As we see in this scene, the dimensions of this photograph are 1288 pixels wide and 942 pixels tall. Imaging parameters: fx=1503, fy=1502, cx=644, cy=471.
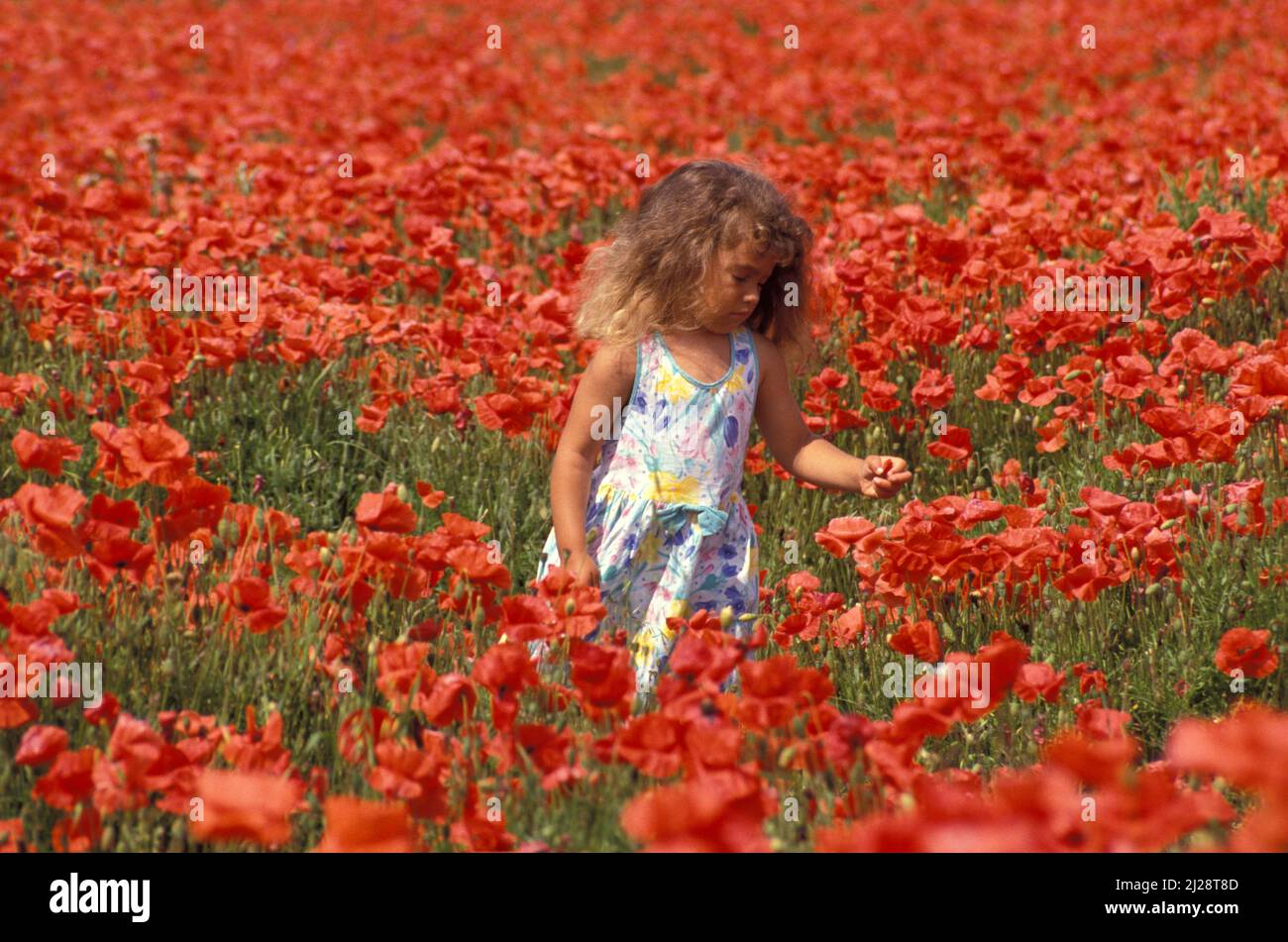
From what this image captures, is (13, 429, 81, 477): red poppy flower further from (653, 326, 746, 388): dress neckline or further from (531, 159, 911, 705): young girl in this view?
(653, 326, 746, 388): dress neckline

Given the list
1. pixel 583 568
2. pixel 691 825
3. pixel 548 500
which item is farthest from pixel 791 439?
pixel 691 825

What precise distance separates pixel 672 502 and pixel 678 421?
17 centimetres

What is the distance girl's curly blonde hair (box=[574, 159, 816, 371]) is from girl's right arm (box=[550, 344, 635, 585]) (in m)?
0.06

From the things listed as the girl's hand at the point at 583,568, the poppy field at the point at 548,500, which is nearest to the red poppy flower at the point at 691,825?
the poppy field at the point at 548,500

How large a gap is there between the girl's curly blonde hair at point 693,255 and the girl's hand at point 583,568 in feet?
1.63

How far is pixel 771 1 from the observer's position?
43.9ft

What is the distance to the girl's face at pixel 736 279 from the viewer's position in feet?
10.3

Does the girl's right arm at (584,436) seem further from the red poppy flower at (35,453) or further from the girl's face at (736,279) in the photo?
the red poppy flower at (35,453)

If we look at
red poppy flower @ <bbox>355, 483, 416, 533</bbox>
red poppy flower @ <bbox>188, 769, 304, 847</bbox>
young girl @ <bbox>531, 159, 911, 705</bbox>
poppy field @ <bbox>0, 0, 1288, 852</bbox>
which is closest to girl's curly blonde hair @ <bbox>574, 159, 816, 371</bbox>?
young girl @ <bbox>531, 159, 911, 705</bbox>

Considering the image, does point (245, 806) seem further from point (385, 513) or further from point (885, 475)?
point (885, 475)

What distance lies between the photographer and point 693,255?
3.21m
